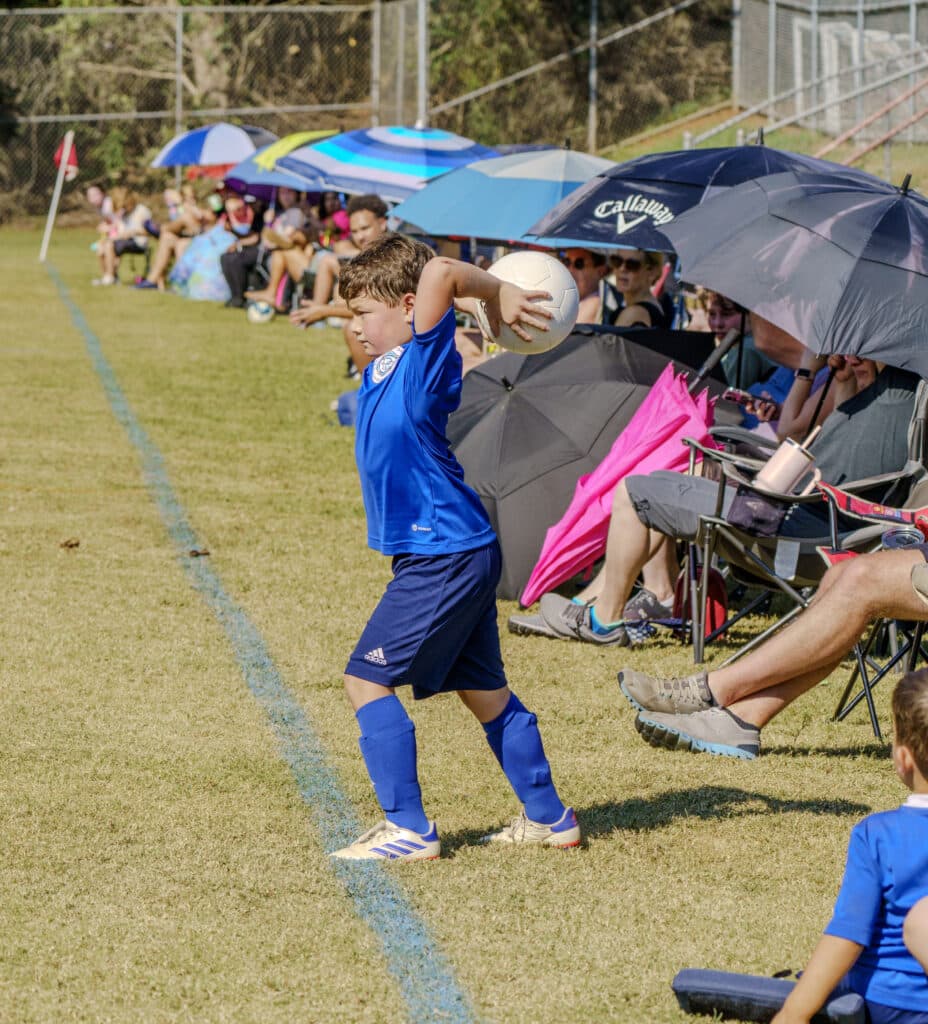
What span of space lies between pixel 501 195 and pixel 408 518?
7635 millimetres

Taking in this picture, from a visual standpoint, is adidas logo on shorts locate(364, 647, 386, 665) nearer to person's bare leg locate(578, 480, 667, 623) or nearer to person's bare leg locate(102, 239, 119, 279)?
person's bare leg locate(578, 480, 667, 623)

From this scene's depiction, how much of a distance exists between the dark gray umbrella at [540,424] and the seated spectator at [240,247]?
12724 millimetres

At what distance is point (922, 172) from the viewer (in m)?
19.9

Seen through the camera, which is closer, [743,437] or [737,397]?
[743,437]

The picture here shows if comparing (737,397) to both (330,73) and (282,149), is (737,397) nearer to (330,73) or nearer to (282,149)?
(282,149)

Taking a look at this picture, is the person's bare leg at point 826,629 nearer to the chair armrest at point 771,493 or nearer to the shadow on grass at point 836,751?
the shadow on grass at point 836,751

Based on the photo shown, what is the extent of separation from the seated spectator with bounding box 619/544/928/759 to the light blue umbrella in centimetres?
593

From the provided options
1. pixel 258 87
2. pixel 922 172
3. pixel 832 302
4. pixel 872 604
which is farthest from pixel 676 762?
pixel 258 87

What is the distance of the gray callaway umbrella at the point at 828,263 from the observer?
5891mm

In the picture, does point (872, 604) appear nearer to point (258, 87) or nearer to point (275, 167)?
point (275, 167)

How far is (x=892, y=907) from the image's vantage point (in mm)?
2914

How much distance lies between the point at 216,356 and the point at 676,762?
421 inches

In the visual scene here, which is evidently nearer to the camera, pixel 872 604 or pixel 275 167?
pixel 872 604

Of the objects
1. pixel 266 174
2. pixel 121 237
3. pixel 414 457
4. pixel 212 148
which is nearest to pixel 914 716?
pixel 414 457
